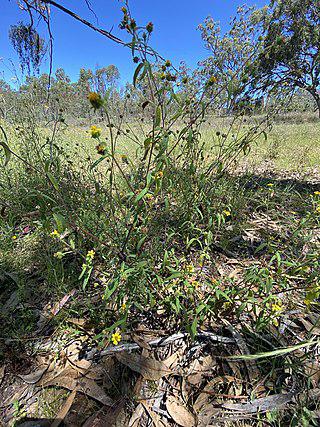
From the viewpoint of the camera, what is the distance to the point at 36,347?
1.09 m

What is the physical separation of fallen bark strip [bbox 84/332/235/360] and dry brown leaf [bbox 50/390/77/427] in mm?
151

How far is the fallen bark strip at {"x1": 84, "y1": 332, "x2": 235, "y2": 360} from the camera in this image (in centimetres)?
102

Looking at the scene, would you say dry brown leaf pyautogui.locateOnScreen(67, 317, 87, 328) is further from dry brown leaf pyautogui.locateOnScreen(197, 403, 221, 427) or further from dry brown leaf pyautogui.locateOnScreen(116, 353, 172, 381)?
dry brown leaf pyautogui.locateOnScreen(197, 403, 221, 427)

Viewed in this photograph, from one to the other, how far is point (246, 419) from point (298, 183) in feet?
8.65

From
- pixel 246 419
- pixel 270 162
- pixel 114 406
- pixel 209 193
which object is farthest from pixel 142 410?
pixel 270 162

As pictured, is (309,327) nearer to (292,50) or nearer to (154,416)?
(154,416)

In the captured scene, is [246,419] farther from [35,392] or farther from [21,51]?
[21,51]

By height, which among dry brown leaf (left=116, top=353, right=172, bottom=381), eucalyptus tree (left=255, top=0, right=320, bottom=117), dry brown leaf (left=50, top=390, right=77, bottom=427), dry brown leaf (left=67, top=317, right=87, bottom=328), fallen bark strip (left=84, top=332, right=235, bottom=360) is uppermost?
eucalyptus tree (left=255, top=0, right=320, bottom=117)

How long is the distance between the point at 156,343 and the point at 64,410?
1.41 feet

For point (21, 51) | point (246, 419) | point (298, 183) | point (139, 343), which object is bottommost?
point (246, 419)

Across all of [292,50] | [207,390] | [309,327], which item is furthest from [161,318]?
[292,50]

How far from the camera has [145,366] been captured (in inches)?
37.7

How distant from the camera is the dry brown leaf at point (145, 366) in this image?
940 millimetres

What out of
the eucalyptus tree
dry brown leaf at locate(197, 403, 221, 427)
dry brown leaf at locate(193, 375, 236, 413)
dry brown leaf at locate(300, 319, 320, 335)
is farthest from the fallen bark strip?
the eucalyptus tree
